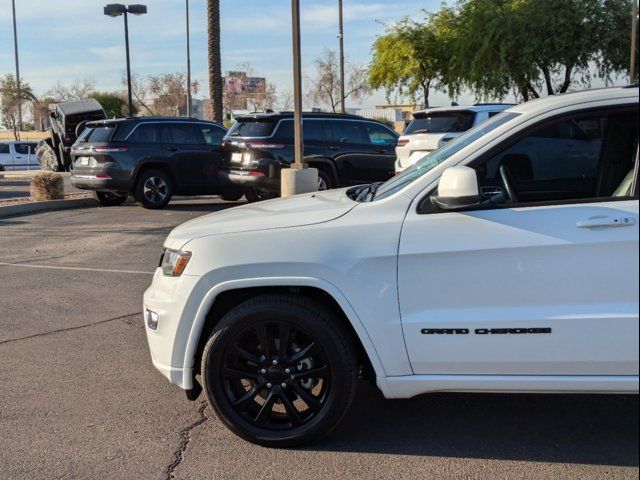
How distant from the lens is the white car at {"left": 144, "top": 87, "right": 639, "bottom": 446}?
130 inches

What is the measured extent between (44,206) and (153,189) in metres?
2.50

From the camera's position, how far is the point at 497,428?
156 inches

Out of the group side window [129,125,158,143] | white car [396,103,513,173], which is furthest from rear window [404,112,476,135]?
side window [129,125,158,143]

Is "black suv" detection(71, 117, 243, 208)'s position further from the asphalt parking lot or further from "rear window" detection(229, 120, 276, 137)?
the asphalt parking lot

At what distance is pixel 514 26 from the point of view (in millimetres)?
29250

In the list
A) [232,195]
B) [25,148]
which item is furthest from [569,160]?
[25,148]

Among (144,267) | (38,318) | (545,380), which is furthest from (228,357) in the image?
(144,267)

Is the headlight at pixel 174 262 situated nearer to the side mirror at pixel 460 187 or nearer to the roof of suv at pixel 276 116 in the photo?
the side mirror at pixel 460 187

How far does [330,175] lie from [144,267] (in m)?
6.04

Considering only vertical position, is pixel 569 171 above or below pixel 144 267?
above

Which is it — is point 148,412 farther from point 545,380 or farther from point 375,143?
point 375,143

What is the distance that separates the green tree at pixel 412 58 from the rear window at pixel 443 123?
22.5 metres

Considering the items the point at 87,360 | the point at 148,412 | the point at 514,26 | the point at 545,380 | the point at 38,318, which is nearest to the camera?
the point at 545,380

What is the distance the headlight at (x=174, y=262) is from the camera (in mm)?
3779
